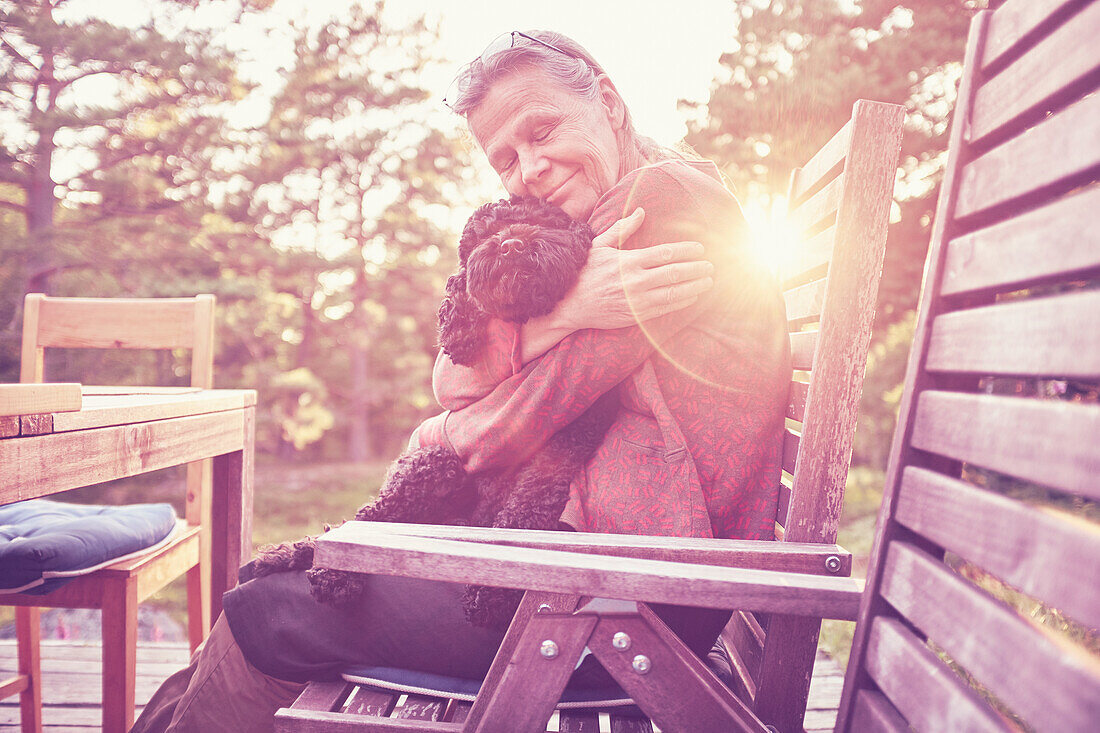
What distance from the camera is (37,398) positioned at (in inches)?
51.4

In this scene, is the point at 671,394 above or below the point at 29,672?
above

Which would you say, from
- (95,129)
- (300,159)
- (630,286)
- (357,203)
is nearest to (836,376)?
(630,286)

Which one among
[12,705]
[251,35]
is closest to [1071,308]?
[12,705]

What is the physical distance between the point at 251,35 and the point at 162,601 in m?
7.57

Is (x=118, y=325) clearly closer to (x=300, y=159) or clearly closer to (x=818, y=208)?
(x=818, y=208)

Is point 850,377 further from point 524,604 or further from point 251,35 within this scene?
point 251,35

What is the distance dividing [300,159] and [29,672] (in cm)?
894

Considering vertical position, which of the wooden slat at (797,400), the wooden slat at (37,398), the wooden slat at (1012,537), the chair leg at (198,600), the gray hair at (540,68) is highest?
the gray hair at (540,68)

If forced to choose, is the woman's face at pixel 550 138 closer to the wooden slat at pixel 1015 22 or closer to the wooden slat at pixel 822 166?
the wooden slat at pixel 822 166

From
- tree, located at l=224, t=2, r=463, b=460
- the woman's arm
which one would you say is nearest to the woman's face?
the woman's arm

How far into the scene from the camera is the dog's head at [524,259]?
142cm

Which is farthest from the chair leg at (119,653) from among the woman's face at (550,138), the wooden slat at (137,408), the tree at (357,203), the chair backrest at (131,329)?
the tree at (357,203)

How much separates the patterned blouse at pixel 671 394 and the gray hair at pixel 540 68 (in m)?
0.32

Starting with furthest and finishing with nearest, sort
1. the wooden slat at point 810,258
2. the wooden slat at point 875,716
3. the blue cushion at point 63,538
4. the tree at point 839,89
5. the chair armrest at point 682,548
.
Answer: the tree at point 839,89 < the blue cushion at point 63,538 < the wooden slat at point 810,258 < the chair armrest at point 682,548 < the wooden slat at point 875,716
